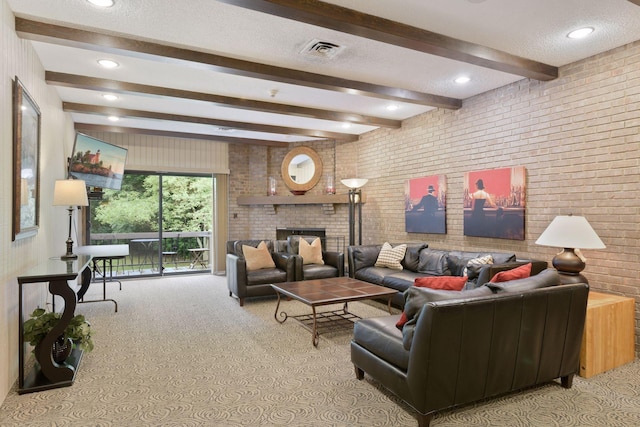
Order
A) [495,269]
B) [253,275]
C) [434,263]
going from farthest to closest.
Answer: [253,275] < [434,263] < [495,269]

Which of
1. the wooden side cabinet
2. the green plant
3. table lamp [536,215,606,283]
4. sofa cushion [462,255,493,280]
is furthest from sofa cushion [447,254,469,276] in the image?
the green plant

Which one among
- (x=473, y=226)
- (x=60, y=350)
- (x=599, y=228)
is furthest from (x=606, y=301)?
(x=60, y=350)

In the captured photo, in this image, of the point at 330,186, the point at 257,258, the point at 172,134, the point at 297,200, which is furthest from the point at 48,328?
the point at 330,186

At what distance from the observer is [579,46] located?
Answer: 136 inches

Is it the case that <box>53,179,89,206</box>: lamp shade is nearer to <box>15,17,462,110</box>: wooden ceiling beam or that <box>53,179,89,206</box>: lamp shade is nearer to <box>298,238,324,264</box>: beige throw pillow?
<box>15,17,462,110</box>: wooden ceiling beam

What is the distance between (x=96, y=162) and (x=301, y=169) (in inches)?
146

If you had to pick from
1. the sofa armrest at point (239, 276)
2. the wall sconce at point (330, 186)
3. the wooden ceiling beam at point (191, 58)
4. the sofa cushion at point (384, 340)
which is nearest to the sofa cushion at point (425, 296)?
the sofa cushion at point (384, 340)

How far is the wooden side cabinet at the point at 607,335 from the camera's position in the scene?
9.89 ft

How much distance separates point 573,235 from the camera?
325cm

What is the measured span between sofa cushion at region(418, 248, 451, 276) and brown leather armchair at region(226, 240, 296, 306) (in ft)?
6.07

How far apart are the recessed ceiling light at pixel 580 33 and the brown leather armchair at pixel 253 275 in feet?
13.4

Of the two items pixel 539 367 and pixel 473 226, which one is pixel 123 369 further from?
pixel 473 226

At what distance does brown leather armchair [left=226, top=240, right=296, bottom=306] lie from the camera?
5.25 meters

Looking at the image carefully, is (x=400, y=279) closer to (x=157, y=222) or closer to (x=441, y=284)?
(x=441, y=284)
